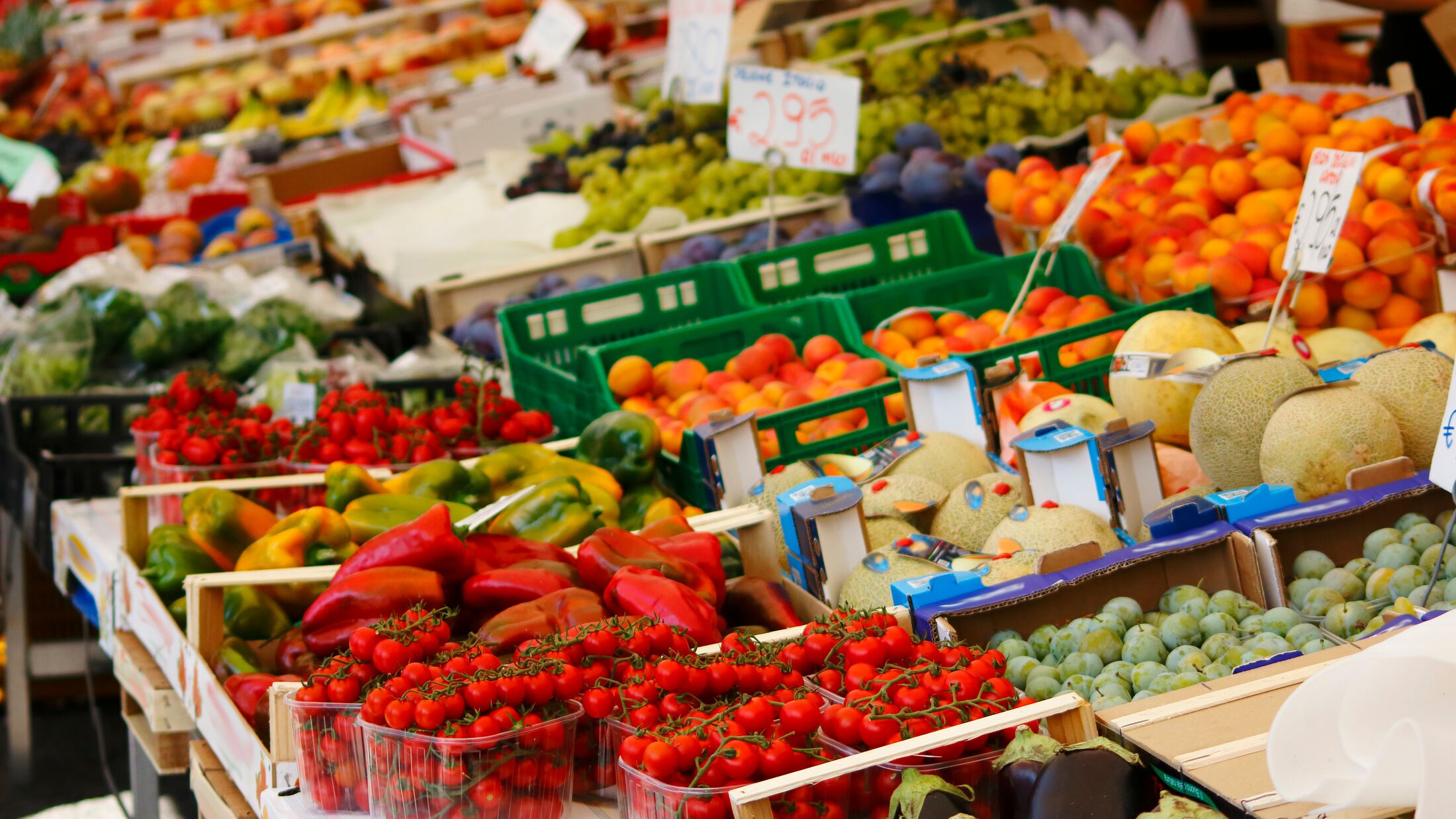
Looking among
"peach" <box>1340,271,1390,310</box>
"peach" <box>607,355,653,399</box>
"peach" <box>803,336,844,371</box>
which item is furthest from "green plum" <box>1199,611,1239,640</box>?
"peach" <box>607,355,653,399</box>

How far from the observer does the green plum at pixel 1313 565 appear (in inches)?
73.4

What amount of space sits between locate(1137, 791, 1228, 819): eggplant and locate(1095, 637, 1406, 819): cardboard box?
25 mm

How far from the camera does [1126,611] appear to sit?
71.8 inches

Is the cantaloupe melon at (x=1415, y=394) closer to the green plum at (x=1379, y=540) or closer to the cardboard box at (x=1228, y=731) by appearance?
the green plum at (x=1379, y=540)

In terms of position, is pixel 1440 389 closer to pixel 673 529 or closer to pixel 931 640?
pixel 931 640

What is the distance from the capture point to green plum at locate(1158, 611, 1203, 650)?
68.9 inches

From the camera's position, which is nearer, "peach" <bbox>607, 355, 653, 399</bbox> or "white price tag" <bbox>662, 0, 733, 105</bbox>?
"peach" <bbox>607, 355, 653, 399</bbox>

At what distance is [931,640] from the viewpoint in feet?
5.89

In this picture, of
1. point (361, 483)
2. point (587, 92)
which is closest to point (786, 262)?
point (361, 483)

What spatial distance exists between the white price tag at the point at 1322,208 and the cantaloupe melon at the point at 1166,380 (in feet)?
0.61

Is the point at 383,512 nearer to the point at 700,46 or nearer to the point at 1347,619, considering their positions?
the point at 1347,619

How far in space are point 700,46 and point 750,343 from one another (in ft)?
5.00

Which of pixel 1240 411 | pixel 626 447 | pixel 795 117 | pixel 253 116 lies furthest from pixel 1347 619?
pixel 253 116

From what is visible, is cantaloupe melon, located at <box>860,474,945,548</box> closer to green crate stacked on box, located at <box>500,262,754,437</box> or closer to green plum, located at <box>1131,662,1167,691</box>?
green plum, located at <box>1131,662,1167,691</box>
